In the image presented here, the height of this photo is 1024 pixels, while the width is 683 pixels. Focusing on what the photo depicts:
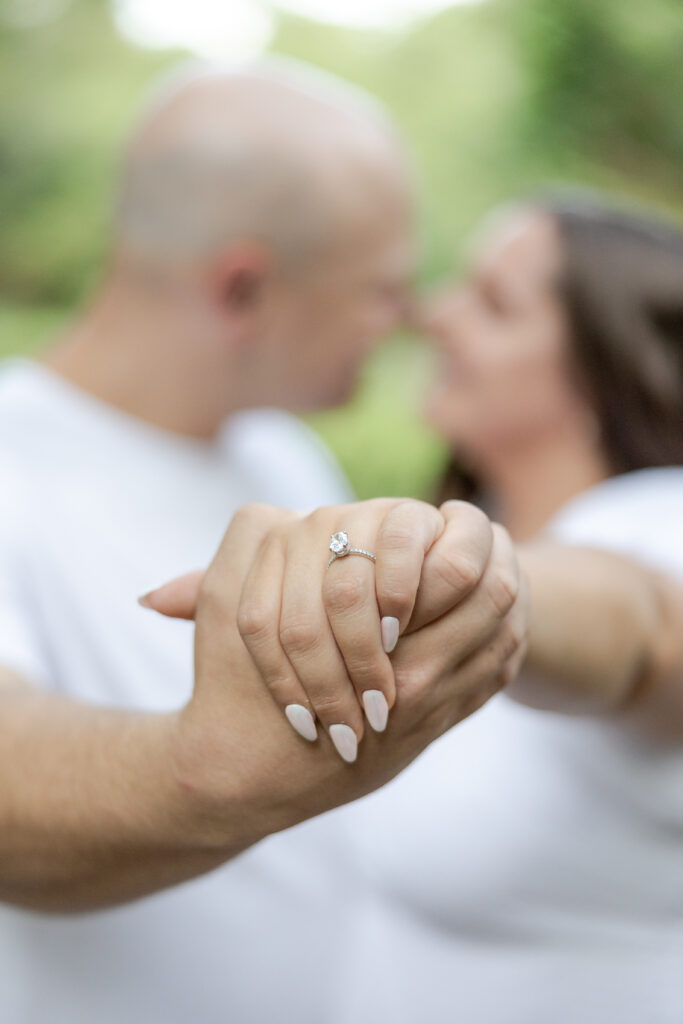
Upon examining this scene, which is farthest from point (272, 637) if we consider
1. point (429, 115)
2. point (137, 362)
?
point (429, 115)

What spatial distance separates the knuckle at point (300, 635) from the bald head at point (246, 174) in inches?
52.1

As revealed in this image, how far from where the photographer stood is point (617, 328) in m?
1.85

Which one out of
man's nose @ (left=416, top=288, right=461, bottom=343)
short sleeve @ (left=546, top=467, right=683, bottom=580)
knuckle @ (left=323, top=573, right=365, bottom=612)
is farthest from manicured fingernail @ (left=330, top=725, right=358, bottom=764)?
man's nose @ (left=416, top=288, right=461, bottom=343)

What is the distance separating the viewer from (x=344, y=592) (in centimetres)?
73

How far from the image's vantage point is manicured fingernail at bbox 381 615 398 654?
2.43 feet

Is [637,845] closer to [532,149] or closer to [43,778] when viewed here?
[43,778]

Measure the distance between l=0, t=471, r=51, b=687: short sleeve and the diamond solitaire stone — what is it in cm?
69

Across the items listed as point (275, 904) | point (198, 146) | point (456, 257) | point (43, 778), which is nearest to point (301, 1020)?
point (275, 904)

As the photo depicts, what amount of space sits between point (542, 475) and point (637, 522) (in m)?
0.65

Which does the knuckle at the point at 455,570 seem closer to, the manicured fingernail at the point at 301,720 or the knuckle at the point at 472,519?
the knuckle at the point at 472,519

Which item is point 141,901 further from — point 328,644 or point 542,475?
point 542,475

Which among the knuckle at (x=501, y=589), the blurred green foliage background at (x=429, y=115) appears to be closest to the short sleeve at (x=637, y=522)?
the knuckle at (x=501, y=589)

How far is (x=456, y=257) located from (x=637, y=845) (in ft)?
20.0

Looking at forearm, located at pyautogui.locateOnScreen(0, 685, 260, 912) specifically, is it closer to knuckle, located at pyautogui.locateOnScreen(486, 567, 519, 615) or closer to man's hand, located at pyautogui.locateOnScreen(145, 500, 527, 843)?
man's hand, located at pyautogui.locateOnScreen(145, 500, 527, 843)
